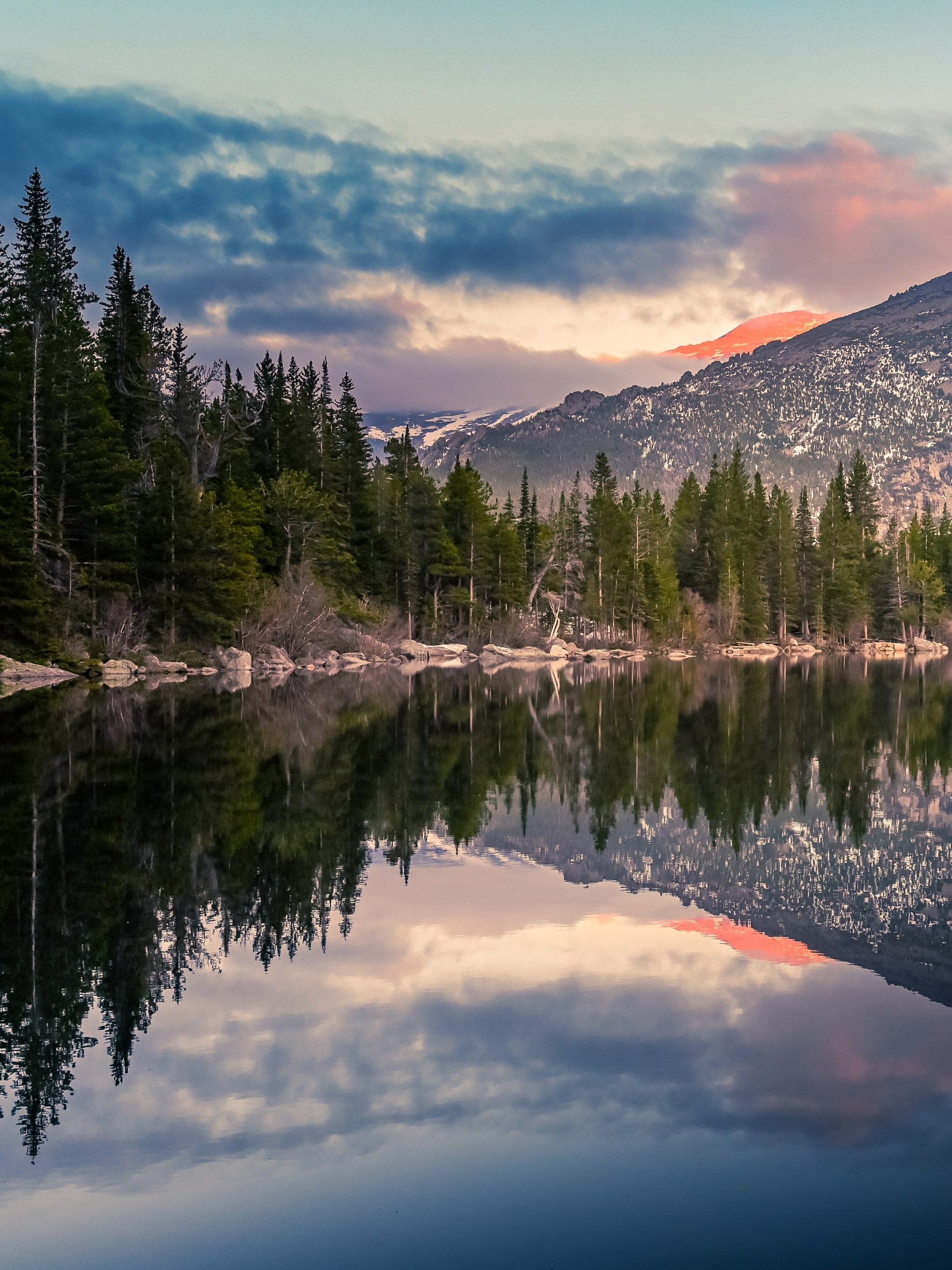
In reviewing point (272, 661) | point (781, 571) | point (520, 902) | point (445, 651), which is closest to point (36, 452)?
point (272, 661)

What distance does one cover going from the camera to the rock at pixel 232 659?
52250 mm

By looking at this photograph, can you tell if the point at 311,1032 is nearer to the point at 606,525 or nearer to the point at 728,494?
the point at 606,525

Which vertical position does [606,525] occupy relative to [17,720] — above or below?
above

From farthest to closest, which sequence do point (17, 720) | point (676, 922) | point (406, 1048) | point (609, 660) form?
1. point (609, 660)
2. point (17, 720)
3. point (676, 922)
4. point (406, 1048)

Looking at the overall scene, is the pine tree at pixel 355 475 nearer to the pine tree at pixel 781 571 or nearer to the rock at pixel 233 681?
the rock at pixel 233 681

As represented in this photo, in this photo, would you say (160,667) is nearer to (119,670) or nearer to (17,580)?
(119,670)

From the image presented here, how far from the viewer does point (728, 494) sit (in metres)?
115

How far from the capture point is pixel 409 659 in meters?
73.6

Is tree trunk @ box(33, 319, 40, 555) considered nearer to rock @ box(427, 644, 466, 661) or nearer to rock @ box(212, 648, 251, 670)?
rock @ box(212, 648, 251, 670)

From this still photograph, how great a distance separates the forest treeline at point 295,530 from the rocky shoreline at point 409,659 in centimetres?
118

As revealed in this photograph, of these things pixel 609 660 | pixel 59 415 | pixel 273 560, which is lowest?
pixel 609 660

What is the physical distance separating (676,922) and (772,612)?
357 ft

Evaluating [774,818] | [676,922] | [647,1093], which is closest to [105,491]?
[774,818]

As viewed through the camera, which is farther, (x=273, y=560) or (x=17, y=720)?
(x=273, y=560)
